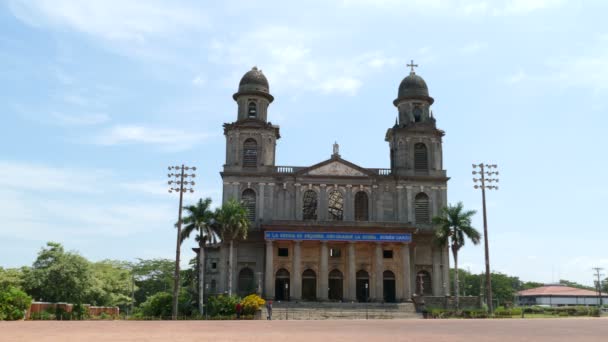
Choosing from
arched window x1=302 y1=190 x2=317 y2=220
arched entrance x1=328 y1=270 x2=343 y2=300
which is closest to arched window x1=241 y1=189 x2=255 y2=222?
arched window x1=302 y1=190 x2=317 y2=220

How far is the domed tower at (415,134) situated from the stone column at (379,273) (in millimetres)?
9112

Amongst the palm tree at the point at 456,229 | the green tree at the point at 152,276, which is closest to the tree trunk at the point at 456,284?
the palm tree at the point at 456,229

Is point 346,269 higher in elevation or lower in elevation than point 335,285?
higher

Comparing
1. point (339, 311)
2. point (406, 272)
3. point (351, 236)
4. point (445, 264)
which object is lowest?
point (339, 311)

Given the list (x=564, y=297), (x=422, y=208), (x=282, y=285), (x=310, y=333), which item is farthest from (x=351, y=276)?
(x=564, y=297)

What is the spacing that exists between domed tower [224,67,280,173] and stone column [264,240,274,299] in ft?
28.1

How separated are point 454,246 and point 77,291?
3068cm

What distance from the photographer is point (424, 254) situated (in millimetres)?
54625

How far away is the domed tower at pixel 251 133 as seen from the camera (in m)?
55.9

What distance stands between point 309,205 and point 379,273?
9652mm

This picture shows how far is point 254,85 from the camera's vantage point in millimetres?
58031

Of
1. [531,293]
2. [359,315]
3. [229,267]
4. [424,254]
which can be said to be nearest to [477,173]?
[424,254]

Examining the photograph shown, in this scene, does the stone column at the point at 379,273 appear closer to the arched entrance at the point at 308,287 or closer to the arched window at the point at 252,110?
the arched entrance at the point at 308,287

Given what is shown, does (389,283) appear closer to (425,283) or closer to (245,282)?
(425,283)
